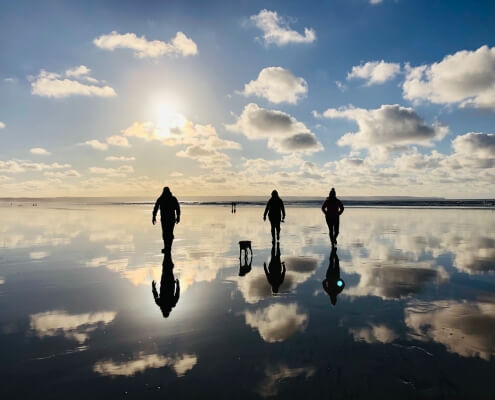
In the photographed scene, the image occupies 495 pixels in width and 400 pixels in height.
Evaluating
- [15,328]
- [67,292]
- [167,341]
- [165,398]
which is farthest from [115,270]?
[165,398]

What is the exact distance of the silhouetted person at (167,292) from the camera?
27.5ft

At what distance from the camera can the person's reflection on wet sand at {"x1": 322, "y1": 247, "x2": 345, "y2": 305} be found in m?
9.30

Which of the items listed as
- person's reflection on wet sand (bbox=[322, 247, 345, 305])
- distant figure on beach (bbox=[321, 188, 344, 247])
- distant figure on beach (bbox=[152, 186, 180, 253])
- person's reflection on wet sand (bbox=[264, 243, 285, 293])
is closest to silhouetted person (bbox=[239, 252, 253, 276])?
person's reflection on wet sand (bbox=[264, 243, 285, 293])

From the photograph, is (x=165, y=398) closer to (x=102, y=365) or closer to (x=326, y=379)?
(x=102, y=365)

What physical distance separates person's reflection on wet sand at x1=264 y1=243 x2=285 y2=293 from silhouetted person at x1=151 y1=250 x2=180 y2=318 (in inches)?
103

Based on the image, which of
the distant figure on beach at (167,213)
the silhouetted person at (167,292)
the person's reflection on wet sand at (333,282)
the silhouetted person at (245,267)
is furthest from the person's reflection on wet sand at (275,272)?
the distant figure on beach at (167,213)

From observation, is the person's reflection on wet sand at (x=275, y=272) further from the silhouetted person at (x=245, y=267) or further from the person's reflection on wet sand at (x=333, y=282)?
the person's reflection on wet sand at (x=333, y=282)

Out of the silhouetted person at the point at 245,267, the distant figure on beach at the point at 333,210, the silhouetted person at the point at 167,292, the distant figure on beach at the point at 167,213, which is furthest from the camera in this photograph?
the distant figure on beach at the point at 333,210

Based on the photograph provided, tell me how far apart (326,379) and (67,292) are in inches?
301

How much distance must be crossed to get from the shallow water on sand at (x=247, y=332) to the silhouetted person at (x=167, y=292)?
109mm

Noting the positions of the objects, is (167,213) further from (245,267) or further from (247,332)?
(247,332)

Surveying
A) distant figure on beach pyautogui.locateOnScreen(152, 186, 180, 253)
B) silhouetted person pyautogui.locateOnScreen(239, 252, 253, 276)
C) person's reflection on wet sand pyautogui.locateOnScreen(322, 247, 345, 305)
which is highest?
distant figure on beach pyautogui.locateOnScreen(152, 186, 180, 253)

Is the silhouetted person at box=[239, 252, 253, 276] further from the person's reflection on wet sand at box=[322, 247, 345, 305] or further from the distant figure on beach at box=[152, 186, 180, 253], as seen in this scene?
the distant figure on beach at box=[152, 186, 180, 253]

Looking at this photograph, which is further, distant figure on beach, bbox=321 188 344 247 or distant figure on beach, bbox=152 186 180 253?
distant figure on beach, bbox=321 188 344 247
